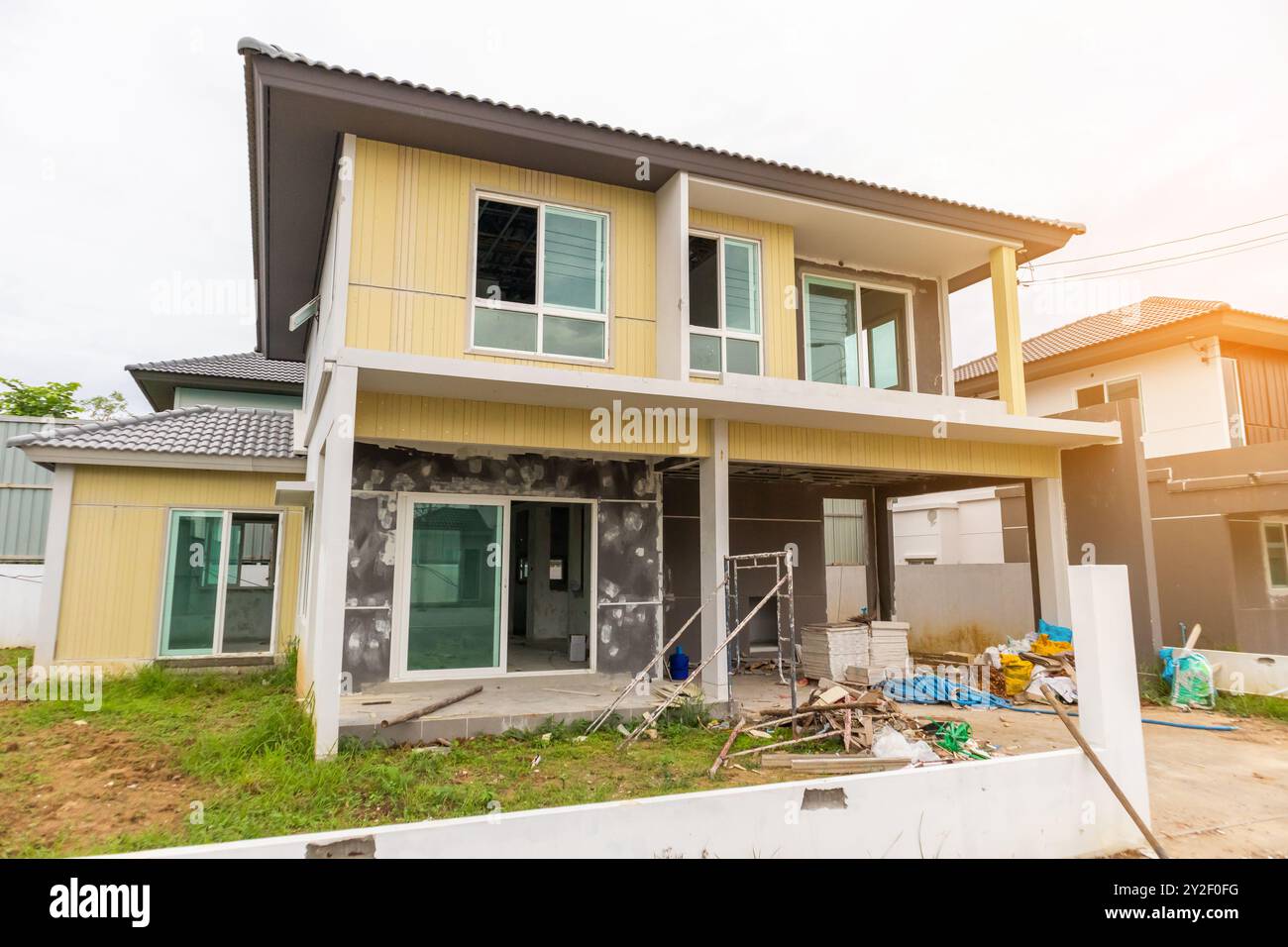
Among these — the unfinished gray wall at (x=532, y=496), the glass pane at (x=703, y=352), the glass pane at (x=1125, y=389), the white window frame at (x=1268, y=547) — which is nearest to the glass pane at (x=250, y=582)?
the unfinished gray wall at (x=532, y=496)

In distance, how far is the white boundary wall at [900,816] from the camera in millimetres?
3564

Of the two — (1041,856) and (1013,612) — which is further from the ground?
(1013,612)

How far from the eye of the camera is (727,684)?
773cm

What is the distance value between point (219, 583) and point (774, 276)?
30.7 feet

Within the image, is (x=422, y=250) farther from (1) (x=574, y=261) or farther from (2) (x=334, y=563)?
(2) (x=334, y=563)

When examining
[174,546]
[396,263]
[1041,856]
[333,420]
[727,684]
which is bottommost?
[1041,856]

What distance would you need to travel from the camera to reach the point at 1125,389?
47.9ft

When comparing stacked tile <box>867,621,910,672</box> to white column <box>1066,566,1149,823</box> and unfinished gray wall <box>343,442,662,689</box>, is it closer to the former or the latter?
unfinished gray wall <box>343,442,662,689</box>

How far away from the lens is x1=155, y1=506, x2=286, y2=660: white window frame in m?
10.2

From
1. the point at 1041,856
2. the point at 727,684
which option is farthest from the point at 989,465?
the point at 1041,856

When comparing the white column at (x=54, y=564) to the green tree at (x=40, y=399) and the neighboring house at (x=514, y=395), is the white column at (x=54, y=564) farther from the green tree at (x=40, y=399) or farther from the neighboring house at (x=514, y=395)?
the green tree at (x=40, y=399)

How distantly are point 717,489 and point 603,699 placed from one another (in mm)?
2721
